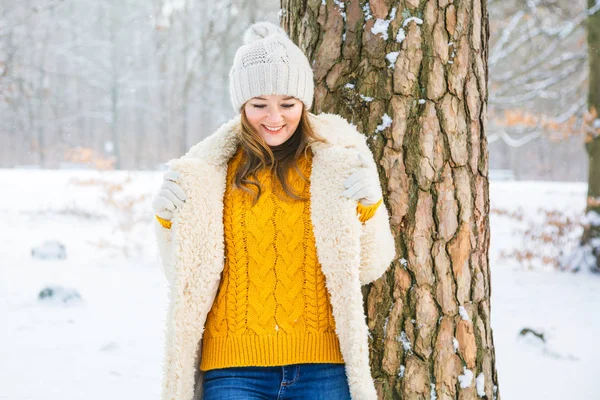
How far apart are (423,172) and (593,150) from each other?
6.30 metres

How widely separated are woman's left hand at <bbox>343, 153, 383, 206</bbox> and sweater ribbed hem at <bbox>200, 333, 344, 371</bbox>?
→ 529 millimetres

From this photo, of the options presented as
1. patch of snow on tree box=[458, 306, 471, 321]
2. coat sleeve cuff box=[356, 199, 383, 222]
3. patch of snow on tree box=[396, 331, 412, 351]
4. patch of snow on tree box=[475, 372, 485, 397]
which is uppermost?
coat sleeve cuff box=[356, 199, 383, 222]

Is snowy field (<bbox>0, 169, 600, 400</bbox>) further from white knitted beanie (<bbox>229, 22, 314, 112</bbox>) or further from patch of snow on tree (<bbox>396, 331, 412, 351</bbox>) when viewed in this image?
white knitted beanie (<bbox>229, 22, 314, 112</bbox>)

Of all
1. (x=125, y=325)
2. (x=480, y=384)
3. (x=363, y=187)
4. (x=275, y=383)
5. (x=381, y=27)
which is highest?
(x=381, y=27)

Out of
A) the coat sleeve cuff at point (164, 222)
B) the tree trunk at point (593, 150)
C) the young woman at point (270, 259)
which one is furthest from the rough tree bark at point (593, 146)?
the coat sleeve cuff at point (164, 222)

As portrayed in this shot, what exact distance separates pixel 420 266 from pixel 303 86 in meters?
0.90

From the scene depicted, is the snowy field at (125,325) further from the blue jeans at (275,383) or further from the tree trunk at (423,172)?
the blue jeans at (275,383)

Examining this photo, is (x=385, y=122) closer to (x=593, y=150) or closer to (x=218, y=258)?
(x=218, y=258)

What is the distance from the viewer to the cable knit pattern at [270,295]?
2.05 m

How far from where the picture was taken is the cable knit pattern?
2.05m

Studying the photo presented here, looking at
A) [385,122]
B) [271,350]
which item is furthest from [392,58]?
[271,350]

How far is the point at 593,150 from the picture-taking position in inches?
300

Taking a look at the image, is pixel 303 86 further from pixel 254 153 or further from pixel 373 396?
pixel 373 396

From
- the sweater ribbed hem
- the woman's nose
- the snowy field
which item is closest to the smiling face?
the woman's nose
